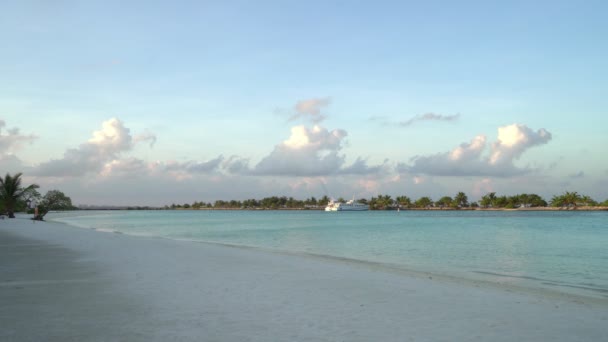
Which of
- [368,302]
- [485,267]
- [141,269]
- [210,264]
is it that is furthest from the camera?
[485,267]

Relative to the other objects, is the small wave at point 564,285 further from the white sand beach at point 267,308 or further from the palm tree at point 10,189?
the palm tree at point 10,189

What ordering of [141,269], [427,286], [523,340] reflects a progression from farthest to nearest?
[141,269] < [427,286] < [523,340]

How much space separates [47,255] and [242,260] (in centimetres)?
Answer: 887

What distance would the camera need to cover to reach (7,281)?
13.2 m

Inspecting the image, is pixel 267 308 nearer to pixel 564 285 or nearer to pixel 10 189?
pixel 564 285

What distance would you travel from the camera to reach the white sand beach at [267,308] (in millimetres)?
8094

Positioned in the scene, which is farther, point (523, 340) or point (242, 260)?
point (242, 260)

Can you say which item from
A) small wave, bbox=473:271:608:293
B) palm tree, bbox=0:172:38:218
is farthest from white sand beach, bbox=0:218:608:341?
palm tree, bbox=0:172:38:218

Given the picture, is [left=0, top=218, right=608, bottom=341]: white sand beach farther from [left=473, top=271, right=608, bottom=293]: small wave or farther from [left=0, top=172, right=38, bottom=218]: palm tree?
[left=0, top=172, right=38, bottom=218]: palm tree

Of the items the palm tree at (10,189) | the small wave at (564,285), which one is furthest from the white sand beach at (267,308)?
the palm tree at (10,189)

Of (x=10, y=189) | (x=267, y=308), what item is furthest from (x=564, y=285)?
(x=10, y=189)

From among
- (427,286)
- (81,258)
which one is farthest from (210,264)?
(427,286)

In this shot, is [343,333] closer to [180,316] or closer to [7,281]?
[180,316]

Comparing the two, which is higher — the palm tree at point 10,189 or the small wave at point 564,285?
the palm tree at point 10,189
